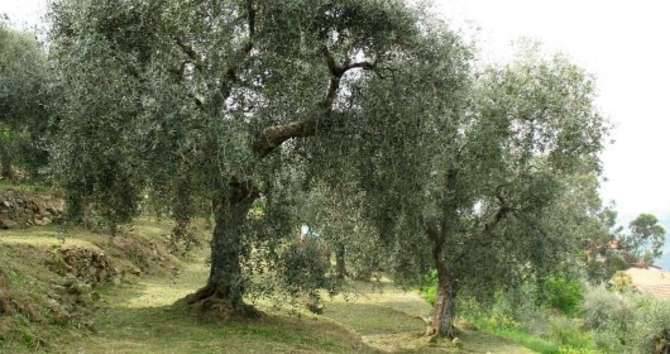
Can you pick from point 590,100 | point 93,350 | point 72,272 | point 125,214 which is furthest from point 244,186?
point 590,100

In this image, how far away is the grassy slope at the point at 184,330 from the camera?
50.6ft

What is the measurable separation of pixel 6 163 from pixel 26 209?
21.8 feet

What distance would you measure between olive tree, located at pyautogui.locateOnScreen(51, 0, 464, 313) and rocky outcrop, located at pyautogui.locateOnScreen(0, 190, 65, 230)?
1216 centimetres

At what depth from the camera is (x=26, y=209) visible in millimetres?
26828

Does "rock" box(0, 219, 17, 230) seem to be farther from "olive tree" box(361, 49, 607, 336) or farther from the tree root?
"olive tree" box(361, 49, 607, 336)

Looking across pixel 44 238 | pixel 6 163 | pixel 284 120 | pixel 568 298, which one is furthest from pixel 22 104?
pixel 568 298

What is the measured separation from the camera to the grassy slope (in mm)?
15438

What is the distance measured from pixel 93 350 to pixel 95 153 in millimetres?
4734

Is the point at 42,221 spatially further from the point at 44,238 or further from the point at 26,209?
the point at 44,238

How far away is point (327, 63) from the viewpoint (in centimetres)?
1616

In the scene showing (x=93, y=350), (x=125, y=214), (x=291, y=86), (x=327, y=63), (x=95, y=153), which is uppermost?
(x=327, y=63)

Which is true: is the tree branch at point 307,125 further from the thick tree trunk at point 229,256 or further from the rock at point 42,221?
the rock at point 42,221

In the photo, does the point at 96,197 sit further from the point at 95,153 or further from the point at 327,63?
the point at 327,63

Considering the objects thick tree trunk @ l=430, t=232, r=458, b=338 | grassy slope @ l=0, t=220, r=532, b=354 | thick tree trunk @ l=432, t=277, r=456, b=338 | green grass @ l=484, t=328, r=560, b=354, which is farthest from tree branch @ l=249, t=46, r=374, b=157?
green grass @ l=484, t=328, r=560, b=354
